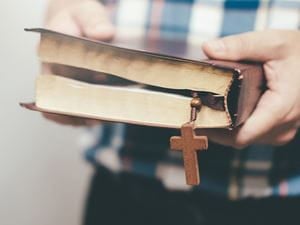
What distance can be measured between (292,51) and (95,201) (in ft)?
1.03

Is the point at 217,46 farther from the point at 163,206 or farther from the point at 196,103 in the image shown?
the point at 163,206

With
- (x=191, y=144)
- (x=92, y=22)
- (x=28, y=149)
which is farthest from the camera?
(x=28, y=149)

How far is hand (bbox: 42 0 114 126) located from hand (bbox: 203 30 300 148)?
11cm

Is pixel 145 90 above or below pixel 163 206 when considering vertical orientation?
above

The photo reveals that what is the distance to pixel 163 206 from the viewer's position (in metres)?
0.61

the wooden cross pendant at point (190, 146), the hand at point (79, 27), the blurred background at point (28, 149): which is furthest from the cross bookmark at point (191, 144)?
the blurred background at point (28, 149)

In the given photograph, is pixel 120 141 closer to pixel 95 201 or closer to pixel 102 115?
pixel 95 201

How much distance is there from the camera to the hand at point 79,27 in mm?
503

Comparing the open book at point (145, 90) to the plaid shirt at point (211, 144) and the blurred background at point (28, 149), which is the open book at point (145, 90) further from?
the blurred background at point (28, 149)

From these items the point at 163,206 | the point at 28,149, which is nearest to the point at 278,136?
the point at 163,206

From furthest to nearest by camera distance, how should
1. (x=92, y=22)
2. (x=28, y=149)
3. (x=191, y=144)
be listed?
1. (x=28, y=149)
2. (x=92, y=22)
3. (x=191, y=144)

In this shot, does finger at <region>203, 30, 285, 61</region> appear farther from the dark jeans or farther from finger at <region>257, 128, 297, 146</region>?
the dark jeans

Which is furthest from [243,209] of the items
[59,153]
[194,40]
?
[59,153]

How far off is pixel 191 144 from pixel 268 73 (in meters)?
0.09
